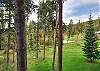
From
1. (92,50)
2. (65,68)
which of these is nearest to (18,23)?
(65,68)

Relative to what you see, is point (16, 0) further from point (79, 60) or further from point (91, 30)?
point (79, 60)

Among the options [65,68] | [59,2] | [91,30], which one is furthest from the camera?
[91,30]

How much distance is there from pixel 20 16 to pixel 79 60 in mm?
48107

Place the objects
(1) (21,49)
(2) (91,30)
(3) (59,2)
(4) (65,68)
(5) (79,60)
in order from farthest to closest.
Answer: (5) (79,60), (2) (91,30), (4) (65,68), (3) (59,2), (1) (21,49)

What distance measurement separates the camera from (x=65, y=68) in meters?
48.3

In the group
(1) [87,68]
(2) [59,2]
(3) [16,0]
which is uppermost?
(2) [59,2]

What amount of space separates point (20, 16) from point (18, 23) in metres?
0.30

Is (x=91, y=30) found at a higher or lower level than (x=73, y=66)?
higher

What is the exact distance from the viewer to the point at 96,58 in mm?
52656

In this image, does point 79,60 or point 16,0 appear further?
point 79,60

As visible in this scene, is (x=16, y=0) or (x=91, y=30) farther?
(x=91, y=30)

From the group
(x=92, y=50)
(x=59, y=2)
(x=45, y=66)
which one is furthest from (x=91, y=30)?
(x=59, y=2)

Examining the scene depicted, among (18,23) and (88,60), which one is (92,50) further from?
(18,23)

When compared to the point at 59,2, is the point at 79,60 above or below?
below
